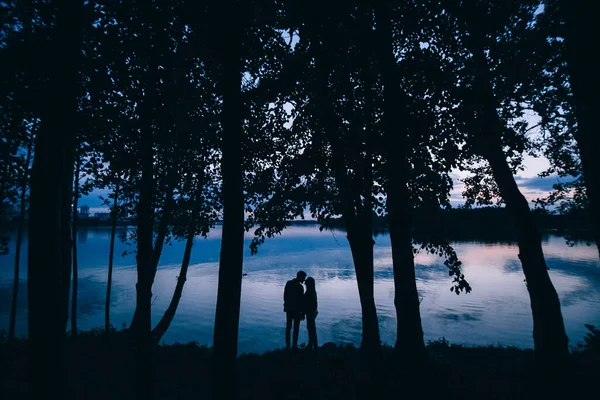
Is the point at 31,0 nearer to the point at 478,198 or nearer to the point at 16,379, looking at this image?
the point at 16,379

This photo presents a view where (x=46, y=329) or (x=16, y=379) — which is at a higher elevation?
(x=46, y=329)

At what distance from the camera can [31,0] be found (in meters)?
6.16

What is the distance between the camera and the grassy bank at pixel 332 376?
6.79m

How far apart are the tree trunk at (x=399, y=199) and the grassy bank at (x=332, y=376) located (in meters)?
0.81

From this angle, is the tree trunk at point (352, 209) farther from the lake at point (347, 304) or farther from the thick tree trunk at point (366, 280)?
the lake at point (347, 304)

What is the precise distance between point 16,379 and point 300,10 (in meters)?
12.7

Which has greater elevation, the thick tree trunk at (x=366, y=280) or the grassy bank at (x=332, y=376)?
the thick tree trunk at (x=366, y=280)

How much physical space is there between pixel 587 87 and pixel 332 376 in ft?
27.0

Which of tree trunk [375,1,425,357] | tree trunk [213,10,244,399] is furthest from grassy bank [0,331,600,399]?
tree trunk [213,10,244,399]

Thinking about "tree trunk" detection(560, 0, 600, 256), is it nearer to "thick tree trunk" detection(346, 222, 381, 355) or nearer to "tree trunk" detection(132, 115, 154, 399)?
"thick tree trunk" detection(346, 222, 381, 355)

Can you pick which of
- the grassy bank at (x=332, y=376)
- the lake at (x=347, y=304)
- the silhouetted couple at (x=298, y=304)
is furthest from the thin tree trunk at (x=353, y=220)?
the lake at (x=347, y=304)

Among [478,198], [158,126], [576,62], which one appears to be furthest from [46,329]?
[478,198]

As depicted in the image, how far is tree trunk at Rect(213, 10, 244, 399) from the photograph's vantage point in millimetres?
5199

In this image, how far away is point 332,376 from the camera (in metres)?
7.96
